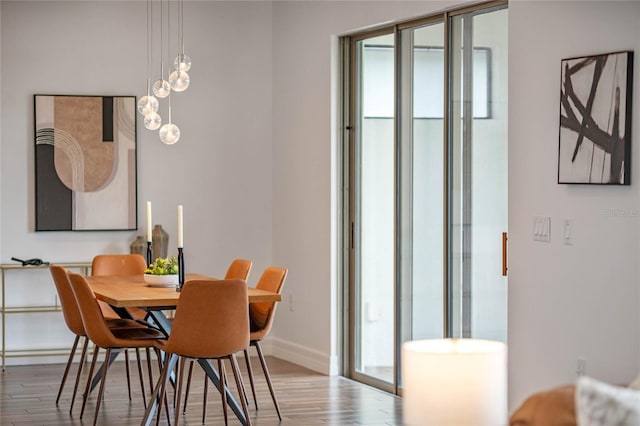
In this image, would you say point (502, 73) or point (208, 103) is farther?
point (208, 103)

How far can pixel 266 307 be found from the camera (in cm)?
607

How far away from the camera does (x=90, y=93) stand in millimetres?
7941

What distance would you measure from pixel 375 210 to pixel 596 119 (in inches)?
98.6

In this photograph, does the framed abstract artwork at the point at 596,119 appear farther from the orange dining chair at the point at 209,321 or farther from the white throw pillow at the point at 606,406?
the white throw pillow at the point at 606,406

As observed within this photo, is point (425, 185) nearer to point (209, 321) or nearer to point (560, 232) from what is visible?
point (560, 232)

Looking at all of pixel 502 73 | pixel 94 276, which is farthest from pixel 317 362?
pixel 502 73

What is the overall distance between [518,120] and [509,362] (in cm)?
132

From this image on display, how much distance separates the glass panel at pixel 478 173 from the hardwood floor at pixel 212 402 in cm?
83

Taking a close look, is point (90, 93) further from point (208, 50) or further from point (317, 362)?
point (317, 362)

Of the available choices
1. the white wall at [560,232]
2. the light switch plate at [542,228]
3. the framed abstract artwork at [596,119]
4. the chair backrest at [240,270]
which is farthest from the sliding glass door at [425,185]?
the chair backrest at [240,270]

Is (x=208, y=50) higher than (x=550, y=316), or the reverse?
(x=208, y=50)

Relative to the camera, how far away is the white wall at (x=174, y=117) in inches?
305

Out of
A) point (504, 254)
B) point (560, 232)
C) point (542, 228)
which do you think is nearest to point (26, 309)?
point (504, 254)

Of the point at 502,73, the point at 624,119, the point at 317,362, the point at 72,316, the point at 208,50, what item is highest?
the point at 208,50
